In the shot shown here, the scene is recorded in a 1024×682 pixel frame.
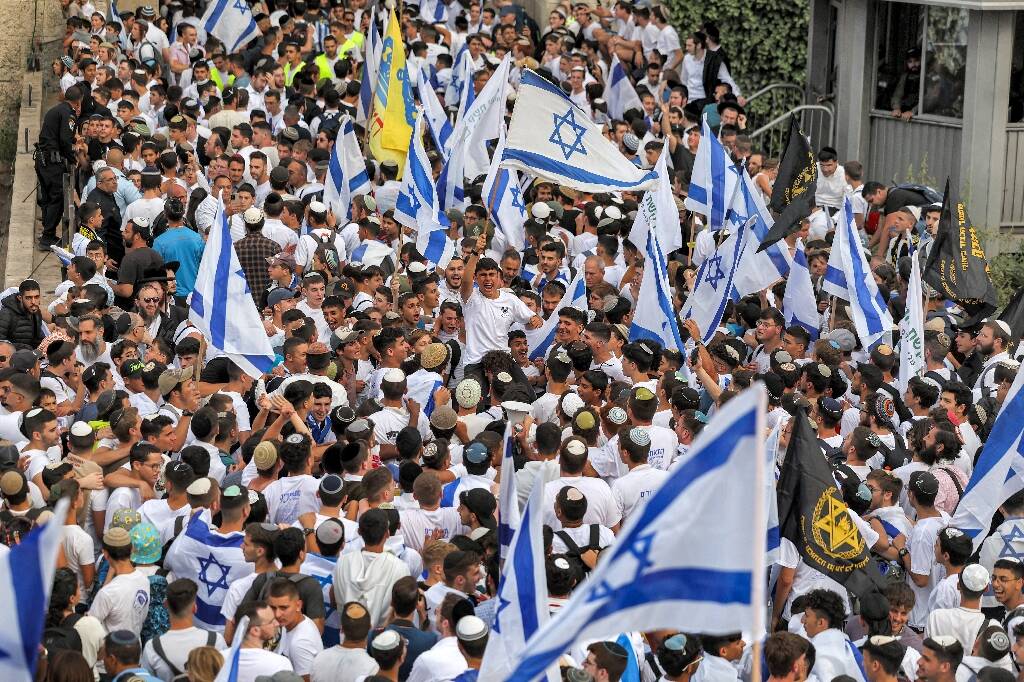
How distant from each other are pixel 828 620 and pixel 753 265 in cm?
612

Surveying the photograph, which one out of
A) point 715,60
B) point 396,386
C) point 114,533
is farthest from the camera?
point 715,60

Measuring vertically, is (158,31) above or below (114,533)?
above

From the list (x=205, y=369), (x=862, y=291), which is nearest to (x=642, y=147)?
(x=862, y=291)

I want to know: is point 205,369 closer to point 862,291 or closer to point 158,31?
point 862,291

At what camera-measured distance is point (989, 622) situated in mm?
7617

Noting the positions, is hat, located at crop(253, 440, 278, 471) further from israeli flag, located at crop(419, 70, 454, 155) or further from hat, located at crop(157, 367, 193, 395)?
israeli flag, located at crop(419, 70, 454, 155)

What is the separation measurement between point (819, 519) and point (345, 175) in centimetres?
774

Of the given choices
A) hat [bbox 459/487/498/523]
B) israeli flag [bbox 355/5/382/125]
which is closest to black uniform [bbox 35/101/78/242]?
israeli flag [bbox 355/5/382/125]

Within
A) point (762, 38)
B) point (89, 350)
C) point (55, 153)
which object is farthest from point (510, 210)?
point (762, 38)

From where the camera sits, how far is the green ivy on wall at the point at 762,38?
22141 mm

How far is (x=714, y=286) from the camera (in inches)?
490

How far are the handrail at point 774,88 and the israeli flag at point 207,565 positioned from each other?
15.0m

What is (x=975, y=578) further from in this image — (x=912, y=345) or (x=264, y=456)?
(x=264, y=456)

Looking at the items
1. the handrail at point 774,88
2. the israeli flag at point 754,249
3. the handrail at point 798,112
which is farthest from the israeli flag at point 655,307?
the handrail at point 774,88
